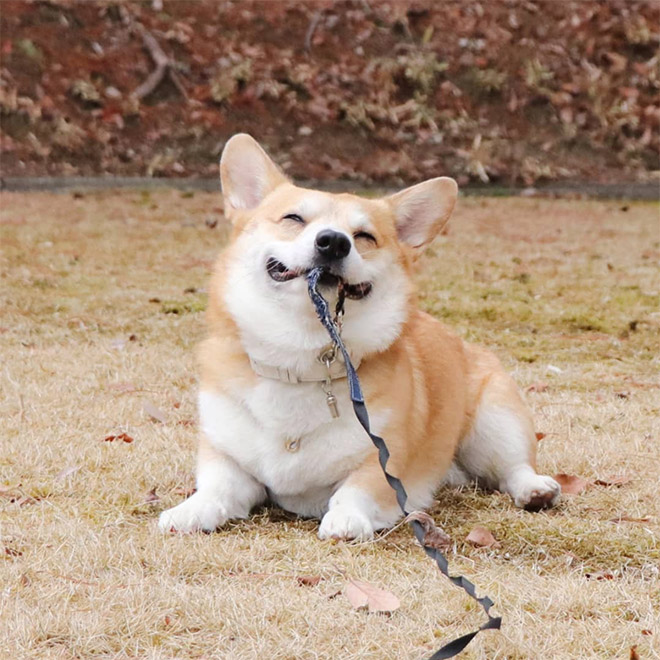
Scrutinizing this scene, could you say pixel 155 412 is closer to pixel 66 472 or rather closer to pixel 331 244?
pixel 66 472

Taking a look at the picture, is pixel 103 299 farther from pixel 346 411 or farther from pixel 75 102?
pixel 75 102

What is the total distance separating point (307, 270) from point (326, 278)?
6 cm

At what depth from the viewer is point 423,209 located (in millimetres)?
3367

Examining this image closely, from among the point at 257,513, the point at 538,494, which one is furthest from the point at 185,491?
the point at 538,494

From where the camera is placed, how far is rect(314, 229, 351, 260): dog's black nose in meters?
2.82

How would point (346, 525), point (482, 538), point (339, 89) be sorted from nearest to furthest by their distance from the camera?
point (346, 525), point (482, 538), point (339, 89)

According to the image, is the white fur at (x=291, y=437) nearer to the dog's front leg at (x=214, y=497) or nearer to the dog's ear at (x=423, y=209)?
the dog's front leg at (x=214, y=497)

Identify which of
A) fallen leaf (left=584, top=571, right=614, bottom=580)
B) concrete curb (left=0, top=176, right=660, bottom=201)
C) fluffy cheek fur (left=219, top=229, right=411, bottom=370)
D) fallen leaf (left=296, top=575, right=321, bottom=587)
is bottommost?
concrete curb (left=0, top=176, right=660, bottom=201)

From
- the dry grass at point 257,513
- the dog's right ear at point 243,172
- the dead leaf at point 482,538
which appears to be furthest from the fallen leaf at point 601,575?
the dog's right ear at point 243,172

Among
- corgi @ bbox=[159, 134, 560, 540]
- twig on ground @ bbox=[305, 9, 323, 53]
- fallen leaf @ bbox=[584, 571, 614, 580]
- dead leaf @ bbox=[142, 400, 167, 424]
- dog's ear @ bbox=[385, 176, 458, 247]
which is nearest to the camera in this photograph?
fallen leaf @ bbox=[584, 571, 614, 580]

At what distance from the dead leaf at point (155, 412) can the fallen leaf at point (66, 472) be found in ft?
2.41

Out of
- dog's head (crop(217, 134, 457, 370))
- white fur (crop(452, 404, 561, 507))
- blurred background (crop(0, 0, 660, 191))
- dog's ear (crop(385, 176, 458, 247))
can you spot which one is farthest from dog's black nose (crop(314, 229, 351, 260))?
blurred background (crop(0, 0, 660, 191))

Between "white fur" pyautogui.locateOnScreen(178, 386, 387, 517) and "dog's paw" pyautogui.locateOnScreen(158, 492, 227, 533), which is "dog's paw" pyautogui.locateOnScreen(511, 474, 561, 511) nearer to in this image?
"white fur" pyautogui.locateOnScreen(178, 386, 387, 517)

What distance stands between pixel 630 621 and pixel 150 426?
7.18 ft
